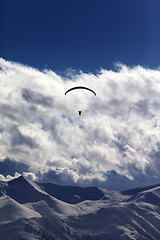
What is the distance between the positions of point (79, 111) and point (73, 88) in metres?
16.4

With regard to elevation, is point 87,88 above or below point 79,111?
above

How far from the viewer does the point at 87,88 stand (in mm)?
173125

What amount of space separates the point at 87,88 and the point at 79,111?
16645mm

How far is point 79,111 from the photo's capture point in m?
176

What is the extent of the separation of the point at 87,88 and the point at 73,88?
10.3m

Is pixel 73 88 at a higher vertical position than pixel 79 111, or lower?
higher

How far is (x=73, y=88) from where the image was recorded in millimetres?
176875
